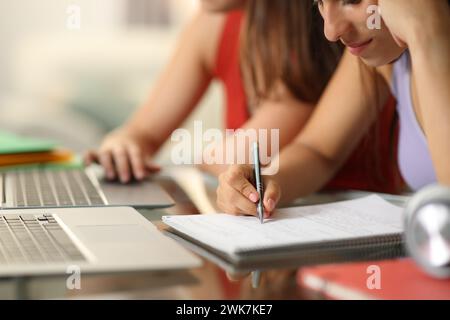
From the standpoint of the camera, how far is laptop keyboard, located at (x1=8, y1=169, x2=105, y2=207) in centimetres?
89

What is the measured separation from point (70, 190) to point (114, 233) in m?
0.29

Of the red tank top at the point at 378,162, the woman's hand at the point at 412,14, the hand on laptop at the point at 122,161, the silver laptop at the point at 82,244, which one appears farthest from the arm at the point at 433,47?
the hand on laptop at the point at 122,161

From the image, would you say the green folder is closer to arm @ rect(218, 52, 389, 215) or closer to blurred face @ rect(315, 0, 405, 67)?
arm @ rect(218, 52, 389, 215)

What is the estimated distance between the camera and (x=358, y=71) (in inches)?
40.9

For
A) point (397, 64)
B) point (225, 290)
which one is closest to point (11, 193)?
point (225, 290)

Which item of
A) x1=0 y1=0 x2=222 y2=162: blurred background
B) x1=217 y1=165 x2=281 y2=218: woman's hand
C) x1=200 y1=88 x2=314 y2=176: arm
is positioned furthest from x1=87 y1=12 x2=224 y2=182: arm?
x1=0 y1=0 x2=222 y2=162: blurred background

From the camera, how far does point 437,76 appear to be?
0.79m

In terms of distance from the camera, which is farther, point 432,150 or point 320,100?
point 320,100

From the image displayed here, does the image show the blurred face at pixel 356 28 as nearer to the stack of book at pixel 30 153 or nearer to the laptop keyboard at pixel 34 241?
the laptop keyboard at pixel 34 241

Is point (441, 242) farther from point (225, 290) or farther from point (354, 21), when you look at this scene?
point (354, 21)

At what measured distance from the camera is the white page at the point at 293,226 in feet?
2.21

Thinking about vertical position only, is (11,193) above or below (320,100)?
below

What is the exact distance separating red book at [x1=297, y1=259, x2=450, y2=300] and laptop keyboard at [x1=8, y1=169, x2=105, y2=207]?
0.36m
